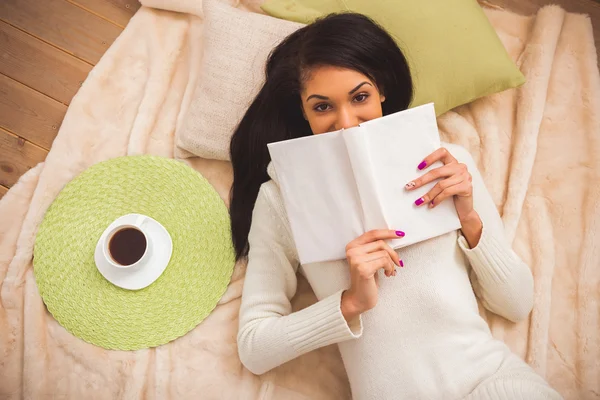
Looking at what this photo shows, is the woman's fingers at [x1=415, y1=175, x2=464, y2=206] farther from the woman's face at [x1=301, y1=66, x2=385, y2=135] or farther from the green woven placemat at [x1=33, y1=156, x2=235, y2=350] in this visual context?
the green woven placemat at [x1=33, y1=156, x2=235, y2=350]

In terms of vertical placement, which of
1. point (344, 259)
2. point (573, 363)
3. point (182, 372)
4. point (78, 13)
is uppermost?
point (78, 13)

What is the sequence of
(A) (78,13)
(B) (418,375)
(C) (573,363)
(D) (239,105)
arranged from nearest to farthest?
(B) (418,375) → (C) (573,363) → (D) (239,105) → (A) (78,13)

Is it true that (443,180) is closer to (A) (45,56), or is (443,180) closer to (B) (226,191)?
(B) (226,191)

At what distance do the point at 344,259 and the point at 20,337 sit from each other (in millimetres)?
761

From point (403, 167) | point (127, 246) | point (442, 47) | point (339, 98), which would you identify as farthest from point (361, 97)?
point (127, 246)

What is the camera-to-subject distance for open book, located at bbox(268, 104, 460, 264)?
79 cm

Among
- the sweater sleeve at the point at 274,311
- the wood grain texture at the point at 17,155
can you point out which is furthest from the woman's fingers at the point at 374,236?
the wood grain texture at the point at 17,155

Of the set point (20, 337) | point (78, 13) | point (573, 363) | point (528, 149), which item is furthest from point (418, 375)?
point (78, 13)

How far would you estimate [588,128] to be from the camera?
1.12 m

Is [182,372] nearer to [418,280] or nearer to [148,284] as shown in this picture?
[148,284]

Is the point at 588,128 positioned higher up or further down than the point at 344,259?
higher up

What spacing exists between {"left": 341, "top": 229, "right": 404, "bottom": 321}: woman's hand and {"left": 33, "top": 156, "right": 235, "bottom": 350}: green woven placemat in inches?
14.3

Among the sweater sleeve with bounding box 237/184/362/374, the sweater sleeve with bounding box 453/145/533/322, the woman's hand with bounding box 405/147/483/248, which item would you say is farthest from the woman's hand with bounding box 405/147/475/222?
the sweater sleeve with bounding box 237/184/362/374

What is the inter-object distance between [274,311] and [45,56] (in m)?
0.99
